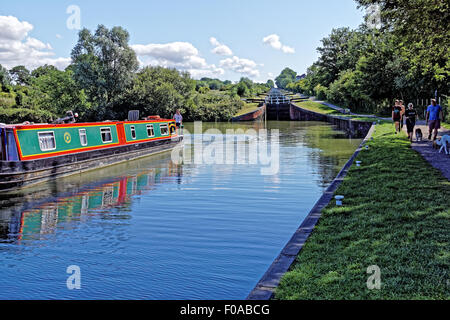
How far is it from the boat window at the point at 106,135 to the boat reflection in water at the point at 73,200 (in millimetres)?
1715

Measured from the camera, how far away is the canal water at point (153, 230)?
19.5 feet

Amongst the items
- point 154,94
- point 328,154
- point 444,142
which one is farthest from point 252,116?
point 444,142

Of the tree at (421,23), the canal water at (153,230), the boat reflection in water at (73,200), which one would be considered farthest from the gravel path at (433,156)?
the boat reflection in water at (73,200)

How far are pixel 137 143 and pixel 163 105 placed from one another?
114 feet

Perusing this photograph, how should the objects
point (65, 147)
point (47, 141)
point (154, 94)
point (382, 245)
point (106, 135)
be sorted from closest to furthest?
1. point (382, 245)
2. point (47, 141)
3. point (65, 147)
4. point (106, 135)
5. point (154, 94)

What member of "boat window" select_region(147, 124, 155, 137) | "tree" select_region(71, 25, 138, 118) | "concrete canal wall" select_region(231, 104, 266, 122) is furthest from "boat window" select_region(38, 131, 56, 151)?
"concrete canal wall" select_region(231, 104, 266, 122)

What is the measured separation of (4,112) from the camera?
169ft

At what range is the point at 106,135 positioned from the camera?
18578mm

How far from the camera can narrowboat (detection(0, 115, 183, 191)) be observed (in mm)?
13398

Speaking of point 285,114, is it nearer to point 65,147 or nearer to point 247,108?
point 247,108

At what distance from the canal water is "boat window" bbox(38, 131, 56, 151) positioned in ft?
4.31

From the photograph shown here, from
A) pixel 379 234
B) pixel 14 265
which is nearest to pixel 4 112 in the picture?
pixel 14 265

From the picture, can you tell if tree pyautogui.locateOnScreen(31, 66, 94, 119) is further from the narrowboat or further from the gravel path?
the gravel path

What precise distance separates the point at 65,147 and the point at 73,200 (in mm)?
4527
